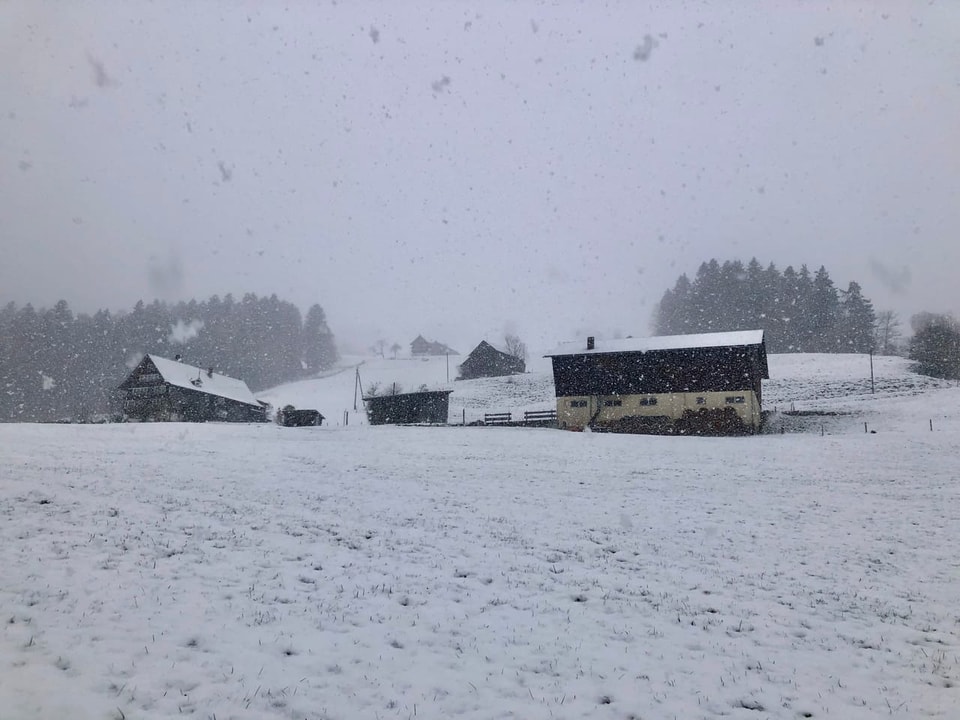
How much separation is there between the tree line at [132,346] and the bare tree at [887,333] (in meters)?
110

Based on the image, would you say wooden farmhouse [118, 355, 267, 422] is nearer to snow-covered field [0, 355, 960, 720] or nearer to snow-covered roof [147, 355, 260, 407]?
snow-covered roof [147, 355, 260, 407]

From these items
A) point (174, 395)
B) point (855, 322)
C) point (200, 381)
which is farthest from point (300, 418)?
Result: point (855, 322)

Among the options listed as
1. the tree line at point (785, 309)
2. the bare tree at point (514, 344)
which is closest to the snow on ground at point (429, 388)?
the bare tree at point (514, 344)

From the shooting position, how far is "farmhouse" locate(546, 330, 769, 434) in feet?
144

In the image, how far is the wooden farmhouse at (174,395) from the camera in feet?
193

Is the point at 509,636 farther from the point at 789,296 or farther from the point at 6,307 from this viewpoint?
the point at 6,307

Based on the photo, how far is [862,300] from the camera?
314ft

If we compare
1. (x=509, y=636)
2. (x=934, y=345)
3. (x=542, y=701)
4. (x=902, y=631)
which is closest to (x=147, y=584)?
(x=509, y=636)

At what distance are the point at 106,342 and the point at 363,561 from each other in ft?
334

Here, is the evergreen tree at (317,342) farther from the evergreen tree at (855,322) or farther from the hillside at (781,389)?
the evergreen tree at (855,322)

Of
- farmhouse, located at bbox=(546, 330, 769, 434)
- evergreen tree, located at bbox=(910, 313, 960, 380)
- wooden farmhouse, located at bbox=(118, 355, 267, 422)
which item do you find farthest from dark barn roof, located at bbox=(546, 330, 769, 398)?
wooden farmhouse, located at bbox=(118, 355, 267, 422)

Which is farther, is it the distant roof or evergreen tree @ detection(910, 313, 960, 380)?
evergreen tree @ detection(910, 313, 960, 380)

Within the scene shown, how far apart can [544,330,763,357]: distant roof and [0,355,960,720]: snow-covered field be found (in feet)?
84.1

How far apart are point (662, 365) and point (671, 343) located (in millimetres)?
2340
